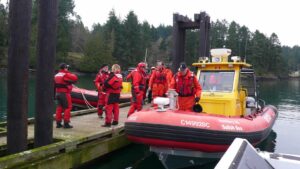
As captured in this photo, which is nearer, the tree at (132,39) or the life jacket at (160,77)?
the life jacket at (160,77)

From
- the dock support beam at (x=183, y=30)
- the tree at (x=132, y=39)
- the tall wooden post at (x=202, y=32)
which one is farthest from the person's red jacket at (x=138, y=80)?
the tree at (x=132, y=39)

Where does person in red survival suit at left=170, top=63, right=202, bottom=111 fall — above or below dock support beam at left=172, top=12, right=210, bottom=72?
below

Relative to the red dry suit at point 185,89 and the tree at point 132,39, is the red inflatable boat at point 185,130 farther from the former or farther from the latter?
the tree at point 132,39

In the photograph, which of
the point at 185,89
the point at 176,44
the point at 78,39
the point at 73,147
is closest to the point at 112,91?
the point at 185,89

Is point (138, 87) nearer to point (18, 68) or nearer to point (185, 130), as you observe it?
point (185, 130)

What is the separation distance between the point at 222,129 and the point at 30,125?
13.7ft

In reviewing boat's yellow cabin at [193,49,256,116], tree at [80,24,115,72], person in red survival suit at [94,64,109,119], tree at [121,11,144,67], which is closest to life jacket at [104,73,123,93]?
person in red survival suit at [94,64,109,119]

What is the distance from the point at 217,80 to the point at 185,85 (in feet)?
3.49

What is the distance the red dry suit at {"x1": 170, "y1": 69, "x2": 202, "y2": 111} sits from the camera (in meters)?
7.67

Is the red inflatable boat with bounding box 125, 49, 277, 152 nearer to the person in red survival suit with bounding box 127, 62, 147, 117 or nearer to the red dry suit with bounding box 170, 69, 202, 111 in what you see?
the red dry suit with bounding box 170, 69, 202, 111

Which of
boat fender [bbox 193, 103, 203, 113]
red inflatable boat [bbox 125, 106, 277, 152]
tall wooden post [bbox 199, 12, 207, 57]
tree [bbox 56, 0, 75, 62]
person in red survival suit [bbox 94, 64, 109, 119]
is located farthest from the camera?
tree [bbox 56, 0, 75, 62]

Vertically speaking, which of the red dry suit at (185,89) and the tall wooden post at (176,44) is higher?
the tall wooden post at (176,44)

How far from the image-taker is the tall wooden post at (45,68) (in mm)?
5797

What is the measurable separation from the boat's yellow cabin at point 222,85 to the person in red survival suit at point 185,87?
0.51m
